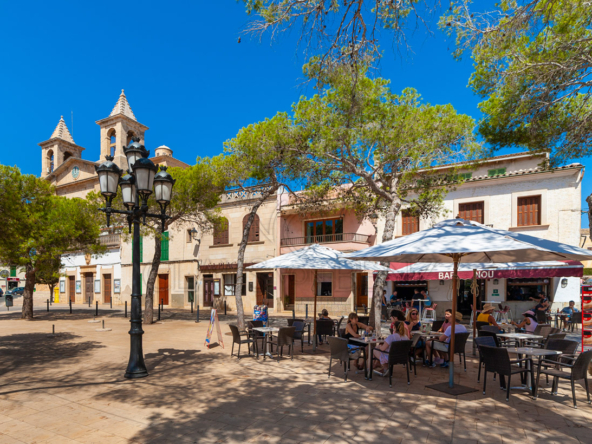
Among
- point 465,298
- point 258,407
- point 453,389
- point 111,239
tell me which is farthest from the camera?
point 111,239

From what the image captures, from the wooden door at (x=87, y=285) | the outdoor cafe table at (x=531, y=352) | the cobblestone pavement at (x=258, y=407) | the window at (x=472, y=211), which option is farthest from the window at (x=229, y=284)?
the outdoor cafe table at (x=531, y=352)

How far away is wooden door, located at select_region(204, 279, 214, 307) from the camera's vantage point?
26944 millimetres

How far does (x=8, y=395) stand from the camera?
20.8 ft

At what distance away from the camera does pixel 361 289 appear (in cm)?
2291

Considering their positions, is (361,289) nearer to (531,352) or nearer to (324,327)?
(324,327)

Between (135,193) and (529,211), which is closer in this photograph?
(135,193)

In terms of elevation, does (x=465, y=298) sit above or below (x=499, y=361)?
below

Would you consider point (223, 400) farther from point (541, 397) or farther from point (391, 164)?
point (391, 164)

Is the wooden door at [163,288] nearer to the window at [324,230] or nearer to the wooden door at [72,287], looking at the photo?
the wooden door at [72,287]

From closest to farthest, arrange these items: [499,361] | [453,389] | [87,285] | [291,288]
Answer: [499,361] < [453,389] < [291,288] < [87,285]

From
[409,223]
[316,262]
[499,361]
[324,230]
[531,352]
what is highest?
[409,223]

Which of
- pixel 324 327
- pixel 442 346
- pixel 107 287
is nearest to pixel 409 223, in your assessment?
pixel 324 327

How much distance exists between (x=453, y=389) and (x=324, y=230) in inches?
699

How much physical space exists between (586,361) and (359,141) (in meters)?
8.43
